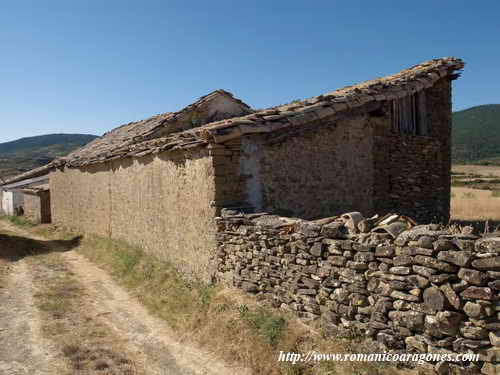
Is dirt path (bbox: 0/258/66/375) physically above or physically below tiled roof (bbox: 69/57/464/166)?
below

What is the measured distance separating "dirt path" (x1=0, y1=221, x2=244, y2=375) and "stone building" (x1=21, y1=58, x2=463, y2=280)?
1.49 meters

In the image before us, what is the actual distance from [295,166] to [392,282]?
352 centimetres

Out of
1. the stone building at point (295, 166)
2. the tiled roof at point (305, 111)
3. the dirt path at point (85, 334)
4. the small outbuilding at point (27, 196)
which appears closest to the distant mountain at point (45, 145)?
the small outbuilding at point (27, 196)

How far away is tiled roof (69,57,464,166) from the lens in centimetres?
632

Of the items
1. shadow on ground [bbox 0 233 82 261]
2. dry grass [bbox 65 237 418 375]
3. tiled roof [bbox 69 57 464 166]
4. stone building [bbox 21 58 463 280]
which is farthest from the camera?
shadow on ground [bbox 0 233 82 261]

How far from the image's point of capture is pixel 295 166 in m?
7.05

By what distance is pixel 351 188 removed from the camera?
8.00 m

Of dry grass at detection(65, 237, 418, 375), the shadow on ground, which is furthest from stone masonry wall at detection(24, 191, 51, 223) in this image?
dry grass at detection(65, 237, 418, 375)

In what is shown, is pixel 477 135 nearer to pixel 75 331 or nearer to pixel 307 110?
pixel 307 110

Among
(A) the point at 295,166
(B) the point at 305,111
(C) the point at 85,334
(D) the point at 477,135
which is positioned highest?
(D) the point at 477,135

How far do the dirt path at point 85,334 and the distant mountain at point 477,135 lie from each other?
4866 cm

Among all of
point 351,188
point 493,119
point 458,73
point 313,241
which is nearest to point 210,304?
point 313,241

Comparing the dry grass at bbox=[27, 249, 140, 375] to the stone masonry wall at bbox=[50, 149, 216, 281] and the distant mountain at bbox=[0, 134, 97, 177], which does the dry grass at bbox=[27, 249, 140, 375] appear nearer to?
the stone masonry wall at bbox=[50, 149, 216, 281]

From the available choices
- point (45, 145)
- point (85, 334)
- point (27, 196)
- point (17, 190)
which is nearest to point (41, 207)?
point (27, 196)
